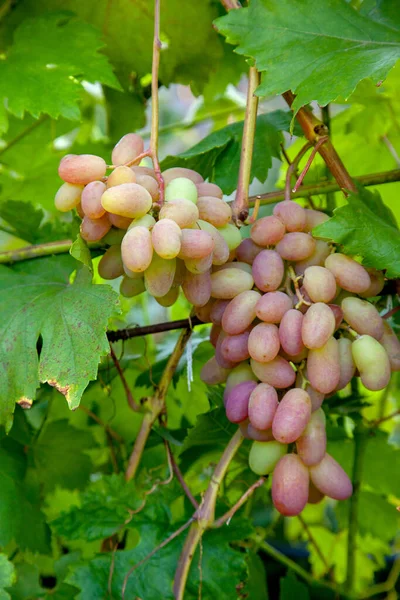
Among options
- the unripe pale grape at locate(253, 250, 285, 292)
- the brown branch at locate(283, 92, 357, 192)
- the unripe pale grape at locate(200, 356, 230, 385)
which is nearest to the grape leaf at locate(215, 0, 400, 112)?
the brown branch at locate(283, 92, 357, 192)

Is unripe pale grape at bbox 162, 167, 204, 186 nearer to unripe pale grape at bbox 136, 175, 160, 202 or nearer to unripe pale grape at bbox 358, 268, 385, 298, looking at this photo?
unripe pale grape at bbox 136, 175, 160, 202

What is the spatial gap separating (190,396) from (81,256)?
434mm

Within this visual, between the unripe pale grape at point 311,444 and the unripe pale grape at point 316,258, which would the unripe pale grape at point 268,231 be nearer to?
the unripe pale grape at point 316,258

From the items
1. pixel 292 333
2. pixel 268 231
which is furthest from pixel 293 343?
pixel 268 231

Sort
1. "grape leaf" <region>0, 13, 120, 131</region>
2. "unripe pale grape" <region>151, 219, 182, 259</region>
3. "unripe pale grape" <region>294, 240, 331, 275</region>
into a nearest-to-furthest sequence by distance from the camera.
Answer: "unripe pale grape" <region>151, 219, 182, 259</region> → "unripe pale grape" <region>294, 240, 331, 275</region> → "grape leaf" <region>0, 13, 120, 131</region>

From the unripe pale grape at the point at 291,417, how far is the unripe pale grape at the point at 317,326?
0.14ft

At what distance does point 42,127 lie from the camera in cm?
112

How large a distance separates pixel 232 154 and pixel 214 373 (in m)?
0.31

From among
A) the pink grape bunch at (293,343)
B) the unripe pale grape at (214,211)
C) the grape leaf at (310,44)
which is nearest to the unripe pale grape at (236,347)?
the pink grape bunch at (293,343)

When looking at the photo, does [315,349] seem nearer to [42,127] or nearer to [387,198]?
[387,198]

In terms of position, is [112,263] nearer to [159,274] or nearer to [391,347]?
[159,274]

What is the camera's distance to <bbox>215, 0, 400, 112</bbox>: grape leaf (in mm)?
655

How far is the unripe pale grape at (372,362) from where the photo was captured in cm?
58

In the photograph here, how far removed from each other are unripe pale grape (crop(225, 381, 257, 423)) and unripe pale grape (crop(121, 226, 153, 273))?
0.15 metres
